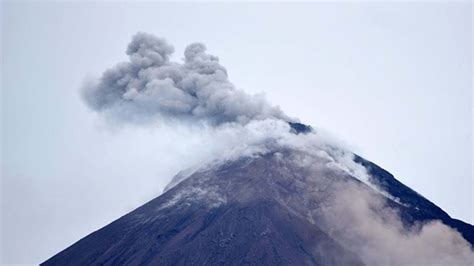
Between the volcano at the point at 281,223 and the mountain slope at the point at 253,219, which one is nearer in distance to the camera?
the mountain slope at the point at 253,219

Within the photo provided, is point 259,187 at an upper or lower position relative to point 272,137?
lower

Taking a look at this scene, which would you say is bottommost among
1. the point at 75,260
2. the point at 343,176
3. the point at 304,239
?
the point at 75,260

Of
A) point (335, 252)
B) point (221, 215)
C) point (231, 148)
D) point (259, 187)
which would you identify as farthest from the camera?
point (231, 148)

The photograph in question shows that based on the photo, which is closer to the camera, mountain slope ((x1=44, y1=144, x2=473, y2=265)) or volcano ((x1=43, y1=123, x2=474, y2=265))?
mountain slope ((x1=44, y1=144, x2=473, y2=265))

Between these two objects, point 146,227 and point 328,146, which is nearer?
point 146,227

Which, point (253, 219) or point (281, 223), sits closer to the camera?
point (281, 223)

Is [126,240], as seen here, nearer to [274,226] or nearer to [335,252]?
[274,226]

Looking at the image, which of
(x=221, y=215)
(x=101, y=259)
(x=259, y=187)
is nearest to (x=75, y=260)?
(x=101, y=259)

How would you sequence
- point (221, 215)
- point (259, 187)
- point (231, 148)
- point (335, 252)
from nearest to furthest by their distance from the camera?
point (335, 252) < point (221, 215) < point (259, 187) < point (231, 148)
